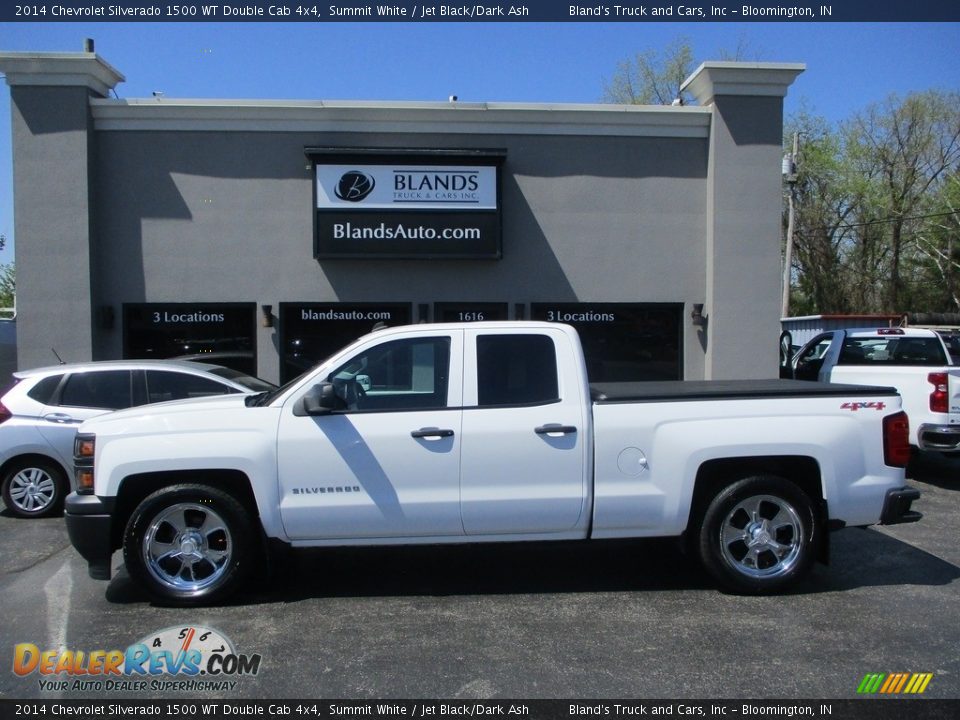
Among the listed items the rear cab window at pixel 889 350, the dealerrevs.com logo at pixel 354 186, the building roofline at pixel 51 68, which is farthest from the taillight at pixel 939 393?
the building roofline at pixel 51 68

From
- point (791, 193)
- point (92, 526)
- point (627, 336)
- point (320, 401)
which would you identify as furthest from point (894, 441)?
point (791, 193)

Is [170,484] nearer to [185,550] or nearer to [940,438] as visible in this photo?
[185,550]

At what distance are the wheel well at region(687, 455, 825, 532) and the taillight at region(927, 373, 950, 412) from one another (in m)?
4.77

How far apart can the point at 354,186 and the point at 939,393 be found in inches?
318

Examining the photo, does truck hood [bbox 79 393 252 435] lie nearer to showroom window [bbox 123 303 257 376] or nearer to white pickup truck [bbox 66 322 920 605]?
white pickup truck [bbox 66 322 920 605]

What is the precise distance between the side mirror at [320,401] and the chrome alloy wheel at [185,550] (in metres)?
0.95

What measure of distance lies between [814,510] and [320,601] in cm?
353

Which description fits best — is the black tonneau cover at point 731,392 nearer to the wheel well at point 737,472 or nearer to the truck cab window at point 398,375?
the wheel well at point 737,472

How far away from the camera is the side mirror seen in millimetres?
5590

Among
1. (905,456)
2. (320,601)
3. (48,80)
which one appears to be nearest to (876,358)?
(905,456)

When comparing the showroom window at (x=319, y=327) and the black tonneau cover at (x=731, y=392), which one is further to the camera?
the showroom window at (x=319, y=327)

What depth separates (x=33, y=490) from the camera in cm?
879

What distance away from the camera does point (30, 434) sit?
28.6ft

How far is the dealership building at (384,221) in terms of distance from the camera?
476 inches
